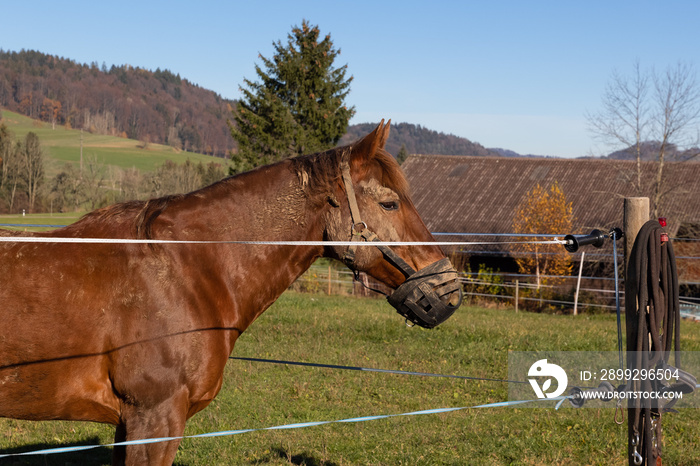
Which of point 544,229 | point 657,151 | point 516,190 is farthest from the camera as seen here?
point 516,190

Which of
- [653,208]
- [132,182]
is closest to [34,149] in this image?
[132,182]

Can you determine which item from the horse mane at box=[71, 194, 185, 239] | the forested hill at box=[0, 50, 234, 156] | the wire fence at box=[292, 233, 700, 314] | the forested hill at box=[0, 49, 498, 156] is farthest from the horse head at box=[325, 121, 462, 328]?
the forested hill at box=[0, 50, 234, 156]

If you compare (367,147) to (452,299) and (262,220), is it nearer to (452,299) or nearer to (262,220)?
(262,220)

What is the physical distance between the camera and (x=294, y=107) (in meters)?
34.8

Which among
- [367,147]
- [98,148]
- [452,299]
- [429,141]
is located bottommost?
[452,299]

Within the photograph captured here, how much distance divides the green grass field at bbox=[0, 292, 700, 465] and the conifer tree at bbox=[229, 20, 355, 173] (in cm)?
2498

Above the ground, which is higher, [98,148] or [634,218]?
[98,148]

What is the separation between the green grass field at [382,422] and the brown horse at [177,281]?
2373mm

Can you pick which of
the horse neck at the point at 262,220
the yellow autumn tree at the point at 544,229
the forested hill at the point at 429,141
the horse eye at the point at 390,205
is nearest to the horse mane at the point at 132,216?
the horse neck at the point at 262,220

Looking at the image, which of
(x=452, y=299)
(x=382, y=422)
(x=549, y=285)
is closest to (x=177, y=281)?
(x=452, y=299)

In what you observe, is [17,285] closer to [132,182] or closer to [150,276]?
[150,276]

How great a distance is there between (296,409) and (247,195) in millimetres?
4045

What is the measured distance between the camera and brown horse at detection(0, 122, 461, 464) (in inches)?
107

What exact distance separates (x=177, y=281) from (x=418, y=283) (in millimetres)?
1290
